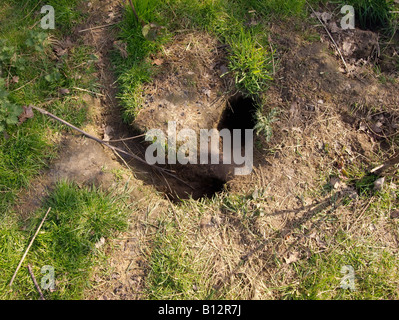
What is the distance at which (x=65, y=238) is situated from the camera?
2.65 meters

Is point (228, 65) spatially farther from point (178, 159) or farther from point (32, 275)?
point (32, 275)

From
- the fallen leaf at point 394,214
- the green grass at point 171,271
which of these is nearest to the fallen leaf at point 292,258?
the green grass at point 171,271

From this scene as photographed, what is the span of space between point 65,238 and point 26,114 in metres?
1.21

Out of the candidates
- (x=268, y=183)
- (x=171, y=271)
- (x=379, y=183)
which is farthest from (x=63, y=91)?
(x=379, y=183)

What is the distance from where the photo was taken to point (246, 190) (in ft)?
9.33

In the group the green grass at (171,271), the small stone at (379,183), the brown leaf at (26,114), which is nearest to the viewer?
the green grass at (171,271)

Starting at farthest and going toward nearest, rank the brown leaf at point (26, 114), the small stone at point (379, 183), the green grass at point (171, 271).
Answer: the brown leaf at point (26, 114)
the small stone at point (379, 183)
the green grass at point (171, 271)

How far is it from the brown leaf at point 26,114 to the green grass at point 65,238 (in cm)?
72

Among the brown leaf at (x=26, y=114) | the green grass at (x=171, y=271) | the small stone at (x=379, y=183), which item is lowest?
the green grass at (x=171, y=271)

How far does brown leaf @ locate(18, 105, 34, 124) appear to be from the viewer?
2924 millimetres

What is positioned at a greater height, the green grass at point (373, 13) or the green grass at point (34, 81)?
the green grass at point (373, 13)

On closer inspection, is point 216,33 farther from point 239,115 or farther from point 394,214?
point 394,214

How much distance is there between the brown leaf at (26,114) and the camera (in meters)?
2.92

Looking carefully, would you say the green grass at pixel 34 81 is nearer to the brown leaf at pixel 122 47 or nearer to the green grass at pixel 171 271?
the brown leaf at pixel 122 47
